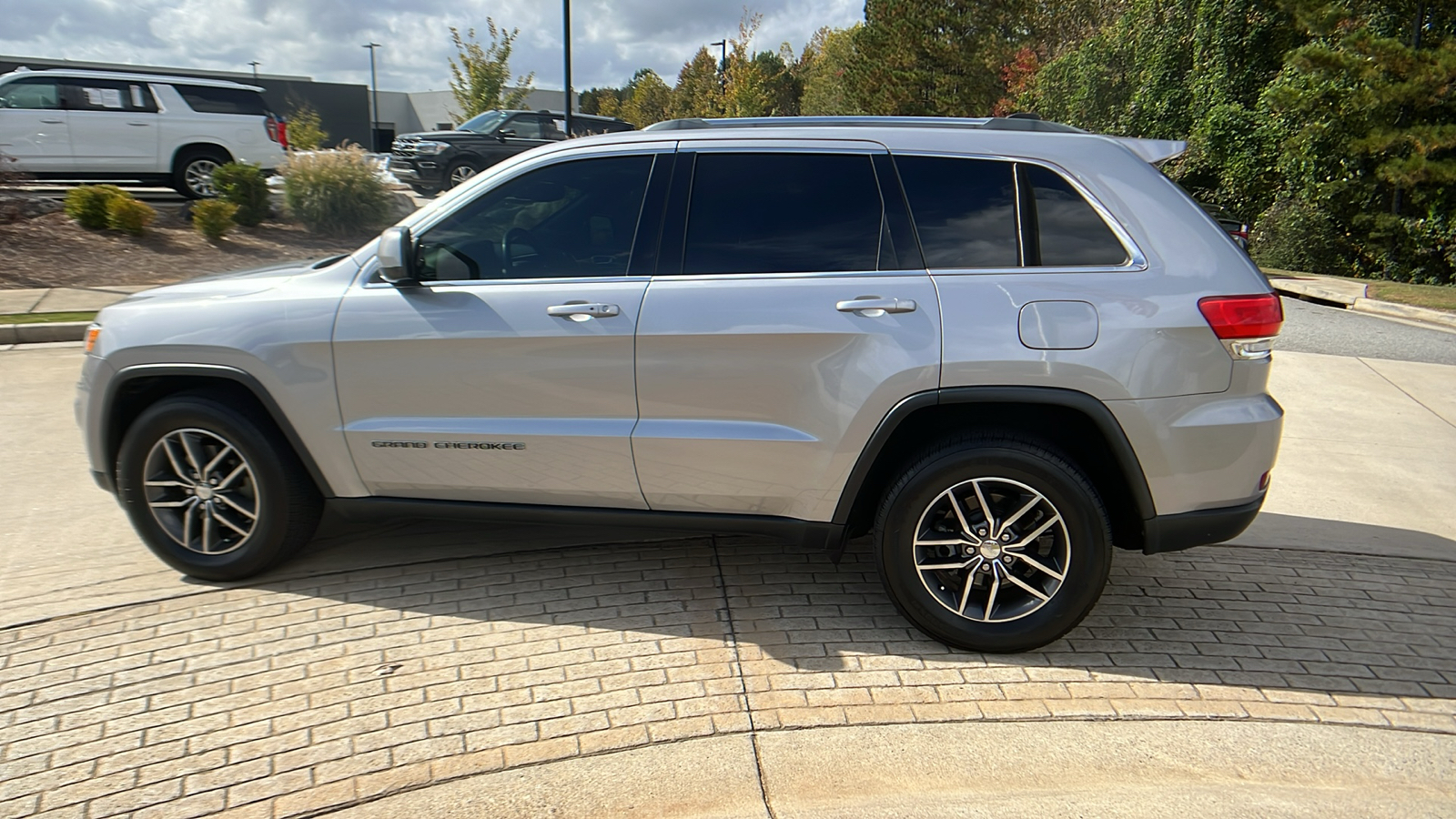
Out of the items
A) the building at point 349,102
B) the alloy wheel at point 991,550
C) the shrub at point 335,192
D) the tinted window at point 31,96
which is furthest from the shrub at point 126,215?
the building at point 349,102

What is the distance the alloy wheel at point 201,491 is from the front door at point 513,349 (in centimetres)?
56

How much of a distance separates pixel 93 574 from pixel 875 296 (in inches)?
137

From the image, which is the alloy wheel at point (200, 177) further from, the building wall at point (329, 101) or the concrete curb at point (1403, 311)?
the building wall at point (329, 101)

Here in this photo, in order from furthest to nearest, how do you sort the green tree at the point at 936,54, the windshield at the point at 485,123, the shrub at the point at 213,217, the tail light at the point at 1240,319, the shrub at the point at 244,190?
1. the green tree at the point at 936,54
2. the windshield at the point at 485,123
3. the shrub at the point at 244,190
4. the shrub at the point at 213,217
5. the tail light at the point at 1240,319

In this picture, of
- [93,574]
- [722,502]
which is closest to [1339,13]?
[722,502]

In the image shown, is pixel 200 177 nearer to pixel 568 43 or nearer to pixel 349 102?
pixel 568 43

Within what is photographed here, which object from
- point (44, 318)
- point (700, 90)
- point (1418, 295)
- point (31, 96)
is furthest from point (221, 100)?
Result: point (700, 90)

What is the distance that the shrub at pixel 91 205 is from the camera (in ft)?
42.8

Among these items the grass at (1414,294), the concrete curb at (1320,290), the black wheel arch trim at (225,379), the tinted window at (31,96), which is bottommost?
the concrete curb at (1320,290)

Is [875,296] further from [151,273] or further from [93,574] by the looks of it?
[151,273]

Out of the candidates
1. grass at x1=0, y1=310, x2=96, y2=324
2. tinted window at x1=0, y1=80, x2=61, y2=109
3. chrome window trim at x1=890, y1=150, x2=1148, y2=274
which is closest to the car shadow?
chrome window trim at x1=890, y1=150, x2=1148, y2=274

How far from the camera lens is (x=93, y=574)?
4297 mm

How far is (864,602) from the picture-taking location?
13.7ft

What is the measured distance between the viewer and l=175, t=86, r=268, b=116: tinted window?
15445 millimetres
